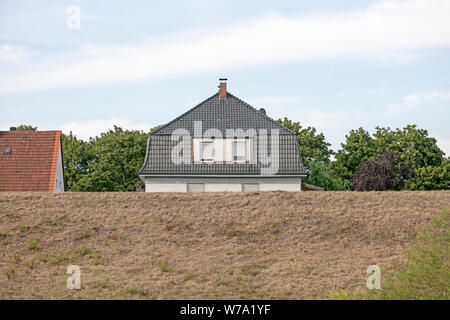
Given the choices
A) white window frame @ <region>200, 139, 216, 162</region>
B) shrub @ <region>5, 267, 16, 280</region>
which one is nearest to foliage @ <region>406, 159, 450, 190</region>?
white window frame @ <region>200, 139, 216, 162</region>

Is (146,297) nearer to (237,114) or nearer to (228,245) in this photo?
(228,245)

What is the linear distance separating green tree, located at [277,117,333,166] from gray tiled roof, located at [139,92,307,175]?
21777mm

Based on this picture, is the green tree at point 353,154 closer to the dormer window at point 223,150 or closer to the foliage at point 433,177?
the foliage at point 433,177

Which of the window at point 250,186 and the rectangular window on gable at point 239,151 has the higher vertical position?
the rectangular window on gable at point 239,151

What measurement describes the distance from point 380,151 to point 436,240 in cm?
4638

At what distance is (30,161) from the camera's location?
4300cm

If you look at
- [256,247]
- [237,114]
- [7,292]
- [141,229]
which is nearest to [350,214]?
[256,247]

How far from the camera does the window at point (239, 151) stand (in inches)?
1620

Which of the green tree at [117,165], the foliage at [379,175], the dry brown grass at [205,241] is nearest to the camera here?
the dry brown grass at [205,241]

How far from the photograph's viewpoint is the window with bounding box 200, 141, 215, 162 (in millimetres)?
41219

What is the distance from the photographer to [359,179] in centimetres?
5203

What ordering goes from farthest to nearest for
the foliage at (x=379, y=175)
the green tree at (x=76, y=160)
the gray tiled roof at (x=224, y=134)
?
1. the green tree at (x=76, y=160)
2. the foliage at (x=379, y=175)
3. the gray tiled roof at (x=224, y=134)

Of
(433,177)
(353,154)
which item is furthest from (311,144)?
(433,177)

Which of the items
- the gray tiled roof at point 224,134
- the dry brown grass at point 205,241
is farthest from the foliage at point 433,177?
the dry brown grass at point 205,241
